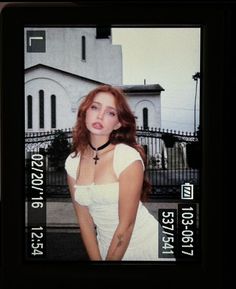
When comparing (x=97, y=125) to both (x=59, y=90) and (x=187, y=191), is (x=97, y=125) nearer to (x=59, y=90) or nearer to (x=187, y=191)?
(x=59, y=90)

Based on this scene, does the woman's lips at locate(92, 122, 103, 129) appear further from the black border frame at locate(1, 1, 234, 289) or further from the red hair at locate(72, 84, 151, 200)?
the black border frame at locate(1, 1, 234, 289)

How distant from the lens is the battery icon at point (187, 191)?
2.92 m

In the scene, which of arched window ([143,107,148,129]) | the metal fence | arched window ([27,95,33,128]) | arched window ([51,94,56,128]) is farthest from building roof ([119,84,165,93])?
arched window ([27,95,33,128])

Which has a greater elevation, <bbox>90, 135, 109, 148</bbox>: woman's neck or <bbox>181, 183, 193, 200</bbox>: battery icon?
<bbox>90, 135, 109, 148</bbox>: woman's neck

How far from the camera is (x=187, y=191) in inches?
115

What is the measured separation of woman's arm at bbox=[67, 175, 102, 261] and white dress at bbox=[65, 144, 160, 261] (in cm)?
2

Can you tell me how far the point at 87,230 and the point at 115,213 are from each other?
7.0 inches

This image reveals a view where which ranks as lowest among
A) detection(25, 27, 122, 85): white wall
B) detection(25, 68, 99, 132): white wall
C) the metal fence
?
the metal fence

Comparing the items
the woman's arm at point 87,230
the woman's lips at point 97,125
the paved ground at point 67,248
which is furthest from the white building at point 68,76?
the paved ground at point 67,248

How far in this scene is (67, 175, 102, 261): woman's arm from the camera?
2941 mm

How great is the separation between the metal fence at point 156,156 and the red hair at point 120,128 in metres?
0.03

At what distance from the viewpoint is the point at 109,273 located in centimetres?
291

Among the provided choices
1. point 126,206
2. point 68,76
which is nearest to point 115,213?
point 126,206

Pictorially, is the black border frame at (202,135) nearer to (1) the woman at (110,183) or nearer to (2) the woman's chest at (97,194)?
(1) the woman at (110,183)
